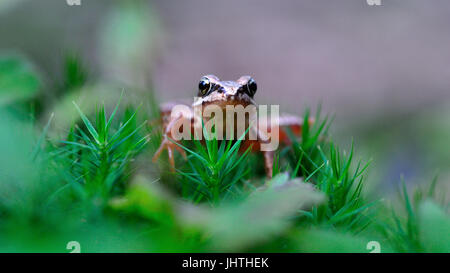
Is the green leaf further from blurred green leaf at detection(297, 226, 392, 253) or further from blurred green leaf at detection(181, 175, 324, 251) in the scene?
blurred green leaf at detection(181, 175, 324, 251)

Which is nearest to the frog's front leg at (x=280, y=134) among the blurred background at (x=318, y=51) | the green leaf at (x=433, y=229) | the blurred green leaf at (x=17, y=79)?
the green leaf at (x=433, y=229)

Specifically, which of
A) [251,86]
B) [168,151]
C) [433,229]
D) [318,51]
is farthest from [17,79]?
[318,51]

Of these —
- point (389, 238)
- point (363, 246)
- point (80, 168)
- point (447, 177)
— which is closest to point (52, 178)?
point (80, 168)

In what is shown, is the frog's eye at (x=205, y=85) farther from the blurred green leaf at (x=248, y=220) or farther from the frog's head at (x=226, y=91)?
the blurred green leaf at (x=248, y=220)

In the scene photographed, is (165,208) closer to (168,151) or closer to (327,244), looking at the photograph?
(327,244)

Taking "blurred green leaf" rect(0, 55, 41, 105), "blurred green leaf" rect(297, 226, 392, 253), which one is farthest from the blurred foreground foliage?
"blurred green leaf" rect(0, 55, 41, 105)

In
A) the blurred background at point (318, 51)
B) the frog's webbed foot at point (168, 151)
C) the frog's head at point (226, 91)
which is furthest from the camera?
the blurred background at point (318, 51)
